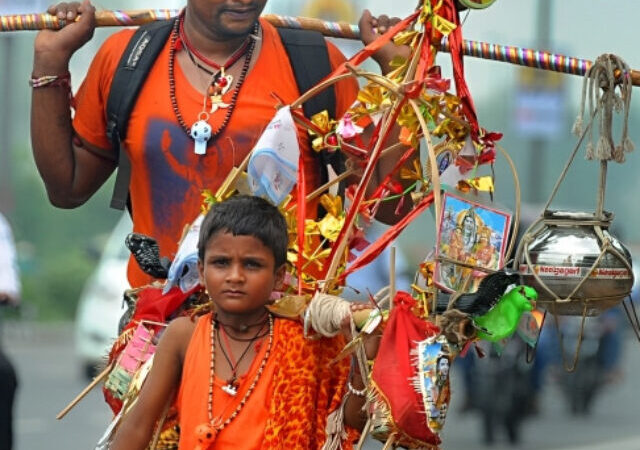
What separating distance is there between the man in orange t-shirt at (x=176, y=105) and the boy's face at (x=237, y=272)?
80 centimetres

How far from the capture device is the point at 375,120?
4582mm

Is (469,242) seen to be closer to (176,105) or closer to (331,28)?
(176,105)

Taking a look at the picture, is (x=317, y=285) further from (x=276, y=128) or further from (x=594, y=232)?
(x=594, y=232)

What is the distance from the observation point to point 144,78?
525 centimetres

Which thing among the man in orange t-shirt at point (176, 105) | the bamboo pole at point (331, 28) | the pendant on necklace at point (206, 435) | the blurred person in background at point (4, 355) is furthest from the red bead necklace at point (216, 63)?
the blurred person in background at point (4, 355)

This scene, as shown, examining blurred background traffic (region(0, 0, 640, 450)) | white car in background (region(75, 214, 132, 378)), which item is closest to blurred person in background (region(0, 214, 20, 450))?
blurred background traffic (region(0, 0, 640, 450))

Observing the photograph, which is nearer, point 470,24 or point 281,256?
point 281,256

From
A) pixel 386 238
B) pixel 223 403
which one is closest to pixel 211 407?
pixel 223 403

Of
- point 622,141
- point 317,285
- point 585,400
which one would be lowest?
point 585,400

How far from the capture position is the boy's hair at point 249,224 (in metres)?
4.34

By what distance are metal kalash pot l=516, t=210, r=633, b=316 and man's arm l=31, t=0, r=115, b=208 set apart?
4.71ft

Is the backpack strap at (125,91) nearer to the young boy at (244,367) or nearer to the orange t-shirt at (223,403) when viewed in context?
the young boy at (244,367)

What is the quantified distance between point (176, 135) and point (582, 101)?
3.79 feet

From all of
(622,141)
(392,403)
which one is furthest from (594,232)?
(392,403)
